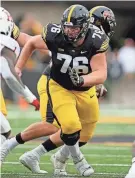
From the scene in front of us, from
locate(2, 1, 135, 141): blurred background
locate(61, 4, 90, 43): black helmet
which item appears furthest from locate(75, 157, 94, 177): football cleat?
locate(2, 1, 135, 141): blurred background

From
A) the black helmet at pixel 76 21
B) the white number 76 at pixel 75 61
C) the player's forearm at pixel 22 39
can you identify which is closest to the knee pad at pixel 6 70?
the player's forearm at pixel 22 39

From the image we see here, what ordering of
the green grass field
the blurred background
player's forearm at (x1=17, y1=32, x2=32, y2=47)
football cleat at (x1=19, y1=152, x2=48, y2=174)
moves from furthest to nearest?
the blurred background < player's forearm at (x1=17, y1=32, x2=32, y2=47) < football cleat at (x1=19, y1=152, x2=48, y2=174) < the green grass field

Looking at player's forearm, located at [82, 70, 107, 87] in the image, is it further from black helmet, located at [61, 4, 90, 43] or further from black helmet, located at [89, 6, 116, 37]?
black helmet, located at [89, 6, 116, 37]

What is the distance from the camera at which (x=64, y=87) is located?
6.45 m

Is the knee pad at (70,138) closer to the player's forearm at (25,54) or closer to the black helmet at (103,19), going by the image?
the player's forearm at (25,54)

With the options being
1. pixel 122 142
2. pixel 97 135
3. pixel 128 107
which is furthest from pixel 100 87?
pixel 128 107

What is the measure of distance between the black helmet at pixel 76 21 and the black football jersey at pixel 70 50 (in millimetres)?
110

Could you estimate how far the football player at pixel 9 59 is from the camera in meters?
6.67

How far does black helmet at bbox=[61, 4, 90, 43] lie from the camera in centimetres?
614

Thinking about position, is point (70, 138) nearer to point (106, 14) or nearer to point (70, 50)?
point (70, 50)

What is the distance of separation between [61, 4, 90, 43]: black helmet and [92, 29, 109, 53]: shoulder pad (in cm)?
12

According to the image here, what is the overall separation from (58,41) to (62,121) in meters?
0.67

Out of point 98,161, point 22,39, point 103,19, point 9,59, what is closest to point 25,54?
point 9,59

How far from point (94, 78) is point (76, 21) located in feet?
1.60
